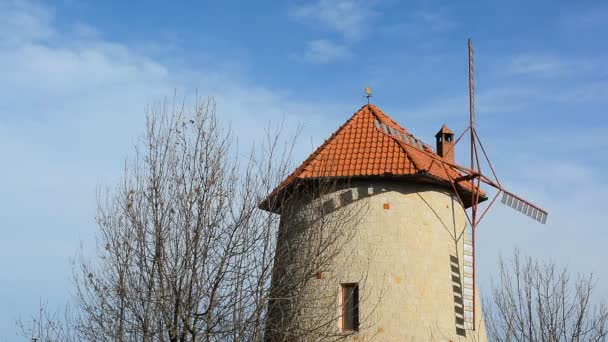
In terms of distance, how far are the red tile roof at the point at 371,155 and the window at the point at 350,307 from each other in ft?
6.82

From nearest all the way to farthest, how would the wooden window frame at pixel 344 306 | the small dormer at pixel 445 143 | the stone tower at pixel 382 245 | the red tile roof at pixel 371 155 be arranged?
the stone tower at pixel 382 245 → the wooden window frame at pixel 344 306 → the red tile roof at pixel 371 155 → the small dormer at pixel 445 143

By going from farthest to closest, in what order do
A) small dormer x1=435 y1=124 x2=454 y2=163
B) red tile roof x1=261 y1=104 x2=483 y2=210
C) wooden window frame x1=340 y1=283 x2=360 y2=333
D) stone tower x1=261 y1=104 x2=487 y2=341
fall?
small dormer x1=435 y1=124 x2=454 y2=163, red tile roof x1=261 y1=104 x2=483 y2=210, wooden window frame x1=340 y1=283 x2=360 y2=333, stone tower x1=261 y1=104 x2=487 y2=341

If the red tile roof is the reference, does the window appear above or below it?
below

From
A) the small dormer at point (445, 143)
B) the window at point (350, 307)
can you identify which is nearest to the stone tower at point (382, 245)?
the window at point (350, 307)

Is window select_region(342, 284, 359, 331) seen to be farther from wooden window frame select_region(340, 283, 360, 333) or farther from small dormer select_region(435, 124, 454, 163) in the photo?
small dormer select_region(435, 124, 454, 163)

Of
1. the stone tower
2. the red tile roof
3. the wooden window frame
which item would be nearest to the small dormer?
the red tile roof

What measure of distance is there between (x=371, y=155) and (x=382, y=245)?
1.80 metres

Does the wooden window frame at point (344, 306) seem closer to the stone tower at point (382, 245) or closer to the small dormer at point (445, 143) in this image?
the stone tower at point (382, 245)

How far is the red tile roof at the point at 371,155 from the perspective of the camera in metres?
16.4

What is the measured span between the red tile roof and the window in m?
2.08

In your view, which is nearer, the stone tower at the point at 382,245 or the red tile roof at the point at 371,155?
the stone tower at the point at 382,245

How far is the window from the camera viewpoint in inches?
629

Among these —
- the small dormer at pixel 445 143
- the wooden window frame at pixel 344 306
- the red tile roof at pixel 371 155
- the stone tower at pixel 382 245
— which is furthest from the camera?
the small dormer at pixel 445 143

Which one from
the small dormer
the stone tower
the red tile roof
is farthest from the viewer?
the small dormer
